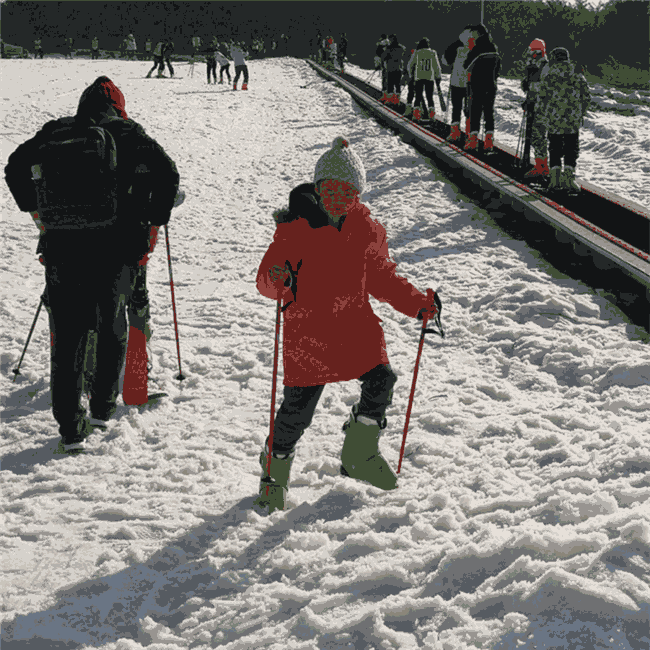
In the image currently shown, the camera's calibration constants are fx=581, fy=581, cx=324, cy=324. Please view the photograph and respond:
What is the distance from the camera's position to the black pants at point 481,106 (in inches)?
376

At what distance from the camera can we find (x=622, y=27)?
3153 cm

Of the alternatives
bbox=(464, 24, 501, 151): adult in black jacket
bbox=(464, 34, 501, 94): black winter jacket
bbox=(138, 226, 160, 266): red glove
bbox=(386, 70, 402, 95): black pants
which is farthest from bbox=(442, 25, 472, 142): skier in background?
bbox=(138, 226, 160, 266): red glove

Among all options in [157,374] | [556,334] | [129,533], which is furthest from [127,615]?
[556,334]

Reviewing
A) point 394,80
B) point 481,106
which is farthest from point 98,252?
point 394,80

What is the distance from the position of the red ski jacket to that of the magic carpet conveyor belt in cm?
321

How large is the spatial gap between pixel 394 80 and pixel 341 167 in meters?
15.2

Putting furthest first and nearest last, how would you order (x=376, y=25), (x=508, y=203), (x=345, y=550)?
1. (x=376, y=25)
2. (x=508, y=203)
3. (x=345, y=550)

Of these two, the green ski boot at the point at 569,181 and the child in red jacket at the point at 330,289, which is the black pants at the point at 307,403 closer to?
the child in red jacket at the point at 330,289

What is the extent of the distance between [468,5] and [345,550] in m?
57.8

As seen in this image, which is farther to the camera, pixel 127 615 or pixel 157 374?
pixel 157 374

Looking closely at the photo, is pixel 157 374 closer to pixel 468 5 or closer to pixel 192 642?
pixel 192 642

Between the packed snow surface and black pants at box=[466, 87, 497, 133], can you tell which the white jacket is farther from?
the packed snow surface

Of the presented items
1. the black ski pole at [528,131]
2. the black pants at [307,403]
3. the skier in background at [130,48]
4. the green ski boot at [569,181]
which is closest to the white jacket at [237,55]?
the black ski pole at [528,131]

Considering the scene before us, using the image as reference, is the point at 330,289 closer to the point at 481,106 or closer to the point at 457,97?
the point at 481,106
